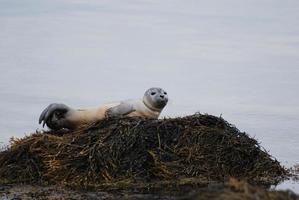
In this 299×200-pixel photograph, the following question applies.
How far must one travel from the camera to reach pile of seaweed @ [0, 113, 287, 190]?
11.2 meters

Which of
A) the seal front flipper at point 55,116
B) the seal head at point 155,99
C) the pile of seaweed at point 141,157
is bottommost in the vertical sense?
the pile of seaweed at point 141,157

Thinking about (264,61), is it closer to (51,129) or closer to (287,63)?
(287,63)

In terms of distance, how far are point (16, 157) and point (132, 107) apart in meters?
1.89

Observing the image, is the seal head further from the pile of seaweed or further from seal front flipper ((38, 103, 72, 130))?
seal front flipper ((38, 103, 72, 130))

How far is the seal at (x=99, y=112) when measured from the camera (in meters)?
12.6

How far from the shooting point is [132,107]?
12789 millimetres

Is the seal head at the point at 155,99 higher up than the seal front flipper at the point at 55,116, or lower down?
higher up

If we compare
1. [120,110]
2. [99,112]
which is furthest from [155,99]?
[99,112]

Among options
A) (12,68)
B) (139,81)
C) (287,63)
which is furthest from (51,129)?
(287,63)

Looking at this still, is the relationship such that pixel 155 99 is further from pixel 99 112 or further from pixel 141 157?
pixel 141 157

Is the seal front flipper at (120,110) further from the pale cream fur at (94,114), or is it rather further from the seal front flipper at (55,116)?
the seal front flipper at (55,116)

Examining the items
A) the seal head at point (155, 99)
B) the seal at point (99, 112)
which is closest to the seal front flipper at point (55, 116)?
the seal at point (99, 112)

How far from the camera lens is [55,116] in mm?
12680

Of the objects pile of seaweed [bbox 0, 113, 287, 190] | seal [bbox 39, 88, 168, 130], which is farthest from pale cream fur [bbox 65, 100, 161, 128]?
pile of seaweed [bbox 0, 113, 287, 190]
